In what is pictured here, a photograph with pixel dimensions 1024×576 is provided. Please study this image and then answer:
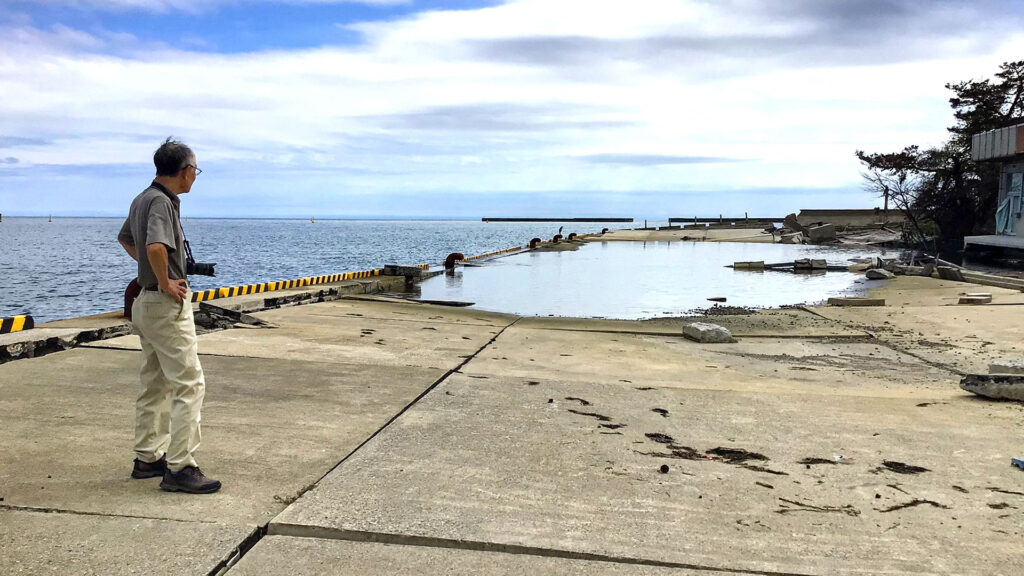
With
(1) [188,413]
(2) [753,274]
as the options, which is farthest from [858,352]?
(2) [753,274]

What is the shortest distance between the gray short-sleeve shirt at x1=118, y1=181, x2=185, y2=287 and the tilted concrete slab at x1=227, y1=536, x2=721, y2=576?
4.73 ft

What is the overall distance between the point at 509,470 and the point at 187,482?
1.68m

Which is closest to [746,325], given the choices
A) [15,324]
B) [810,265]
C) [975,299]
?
[975,299]

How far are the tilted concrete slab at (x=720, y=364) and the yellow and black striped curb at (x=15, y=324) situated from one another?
15.6 feet

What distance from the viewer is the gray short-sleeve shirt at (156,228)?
362 cm

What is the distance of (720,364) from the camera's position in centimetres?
890

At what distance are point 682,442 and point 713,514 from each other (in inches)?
51.5

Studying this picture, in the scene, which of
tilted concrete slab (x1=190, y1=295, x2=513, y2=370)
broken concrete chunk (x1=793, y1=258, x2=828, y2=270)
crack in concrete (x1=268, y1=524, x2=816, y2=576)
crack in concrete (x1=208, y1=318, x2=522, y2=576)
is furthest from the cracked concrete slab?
broken concrete chunk (x1=793, y1=258, x2=828, y2=270)

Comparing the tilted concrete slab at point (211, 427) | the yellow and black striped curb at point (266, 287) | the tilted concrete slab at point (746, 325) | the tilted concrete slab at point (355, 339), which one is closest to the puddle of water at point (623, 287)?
the yellow and black striped curb at point (266, 287)

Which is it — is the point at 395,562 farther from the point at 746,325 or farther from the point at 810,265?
the point at 810,265

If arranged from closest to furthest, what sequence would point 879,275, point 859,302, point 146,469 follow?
point 146,469, point 859,302, point 879,275

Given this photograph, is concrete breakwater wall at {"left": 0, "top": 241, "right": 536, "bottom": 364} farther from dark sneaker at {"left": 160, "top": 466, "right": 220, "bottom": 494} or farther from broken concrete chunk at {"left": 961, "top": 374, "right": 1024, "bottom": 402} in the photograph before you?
broken concrete chunk at {"left": 961, "top": 374, "right": 1024, "bottom": 402}

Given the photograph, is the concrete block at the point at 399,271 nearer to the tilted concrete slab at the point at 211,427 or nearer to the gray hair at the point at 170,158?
the tilted concrete slab at the point at 211,427

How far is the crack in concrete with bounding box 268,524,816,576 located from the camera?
10.2 feet
